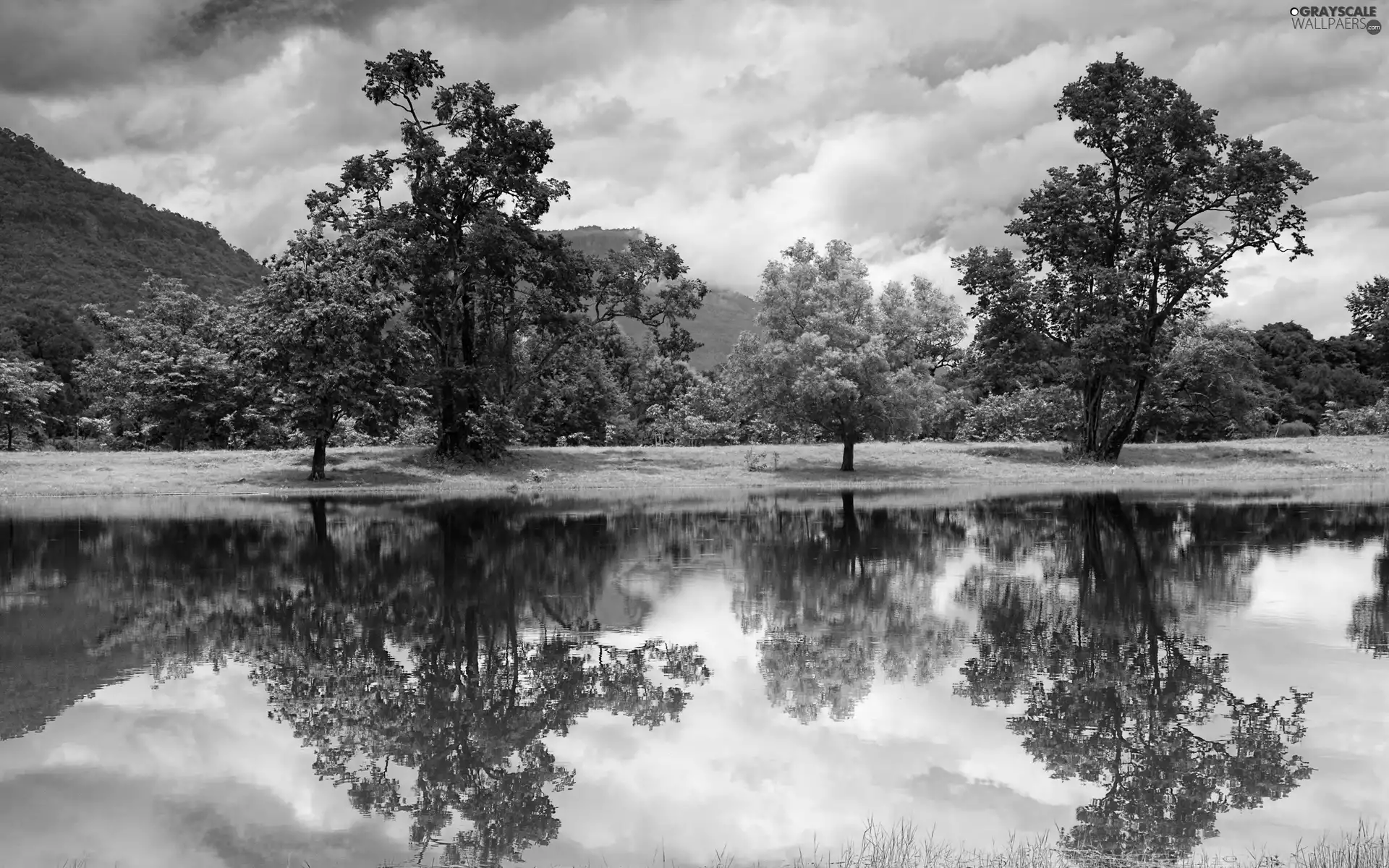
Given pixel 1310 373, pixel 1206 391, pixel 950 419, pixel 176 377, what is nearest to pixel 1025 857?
pixel 176 377

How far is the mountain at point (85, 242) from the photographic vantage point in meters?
107

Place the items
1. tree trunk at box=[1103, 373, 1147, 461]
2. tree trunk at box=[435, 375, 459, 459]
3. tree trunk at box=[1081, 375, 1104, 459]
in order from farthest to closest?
tree trunk at box=[1081, 375, 1104, 459], tree trunk at box=[1103, 373, 1147, 461], tree trunk at box=[435, 375, 459, 459]

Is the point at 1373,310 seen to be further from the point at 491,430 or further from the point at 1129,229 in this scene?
the point at 491,430

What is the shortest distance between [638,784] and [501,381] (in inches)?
1784

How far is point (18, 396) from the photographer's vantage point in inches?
2296

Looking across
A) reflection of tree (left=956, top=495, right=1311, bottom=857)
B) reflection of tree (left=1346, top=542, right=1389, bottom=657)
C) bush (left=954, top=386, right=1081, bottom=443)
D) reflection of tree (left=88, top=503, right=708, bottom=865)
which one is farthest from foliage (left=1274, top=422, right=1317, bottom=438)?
reflection of tree (left=88, top=503, right=708, bottom=865)

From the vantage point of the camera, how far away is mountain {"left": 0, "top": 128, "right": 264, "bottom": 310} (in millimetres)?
106875

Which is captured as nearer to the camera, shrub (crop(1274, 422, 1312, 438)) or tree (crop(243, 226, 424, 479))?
tree (crop(243, 226, 424, 479))

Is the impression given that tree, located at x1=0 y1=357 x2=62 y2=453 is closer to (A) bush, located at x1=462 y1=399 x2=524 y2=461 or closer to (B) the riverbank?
(B) the riverbank

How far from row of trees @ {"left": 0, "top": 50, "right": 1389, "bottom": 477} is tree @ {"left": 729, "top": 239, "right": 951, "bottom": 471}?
12cm

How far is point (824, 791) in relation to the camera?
9164mm

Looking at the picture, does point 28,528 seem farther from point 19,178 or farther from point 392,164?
point 19,178

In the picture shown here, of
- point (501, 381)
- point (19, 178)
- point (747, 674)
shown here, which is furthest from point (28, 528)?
point (19, 178)

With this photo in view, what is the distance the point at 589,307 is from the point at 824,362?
47.4 feet
